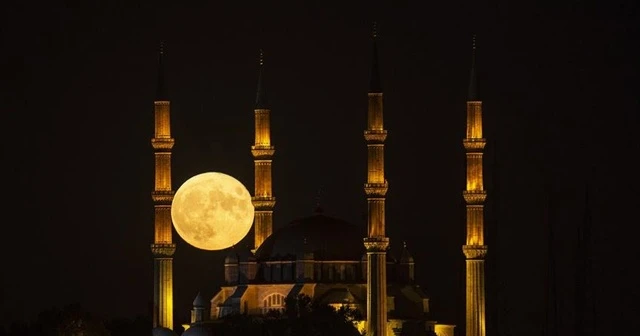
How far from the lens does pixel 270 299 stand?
10600cm

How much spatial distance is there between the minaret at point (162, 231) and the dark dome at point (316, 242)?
550cm

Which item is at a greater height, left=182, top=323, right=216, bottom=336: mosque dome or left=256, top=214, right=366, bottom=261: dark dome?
Result: left=256, top=214, right=366, bottom=261: dark dome

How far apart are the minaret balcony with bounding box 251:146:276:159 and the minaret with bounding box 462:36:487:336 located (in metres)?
6.67

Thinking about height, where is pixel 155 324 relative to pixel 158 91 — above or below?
below

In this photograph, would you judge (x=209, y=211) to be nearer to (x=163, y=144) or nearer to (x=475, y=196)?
(x=163, y=144)

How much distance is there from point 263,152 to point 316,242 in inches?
147

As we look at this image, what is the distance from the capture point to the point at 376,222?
326ft

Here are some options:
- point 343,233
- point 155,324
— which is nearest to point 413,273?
point 343,233

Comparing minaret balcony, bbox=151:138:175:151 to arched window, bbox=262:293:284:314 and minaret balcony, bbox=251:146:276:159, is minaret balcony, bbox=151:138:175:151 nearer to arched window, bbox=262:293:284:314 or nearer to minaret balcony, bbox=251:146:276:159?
minaret balcony, bbox=251:146:276:159

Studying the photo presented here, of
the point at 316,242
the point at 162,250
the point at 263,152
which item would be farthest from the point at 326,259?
the point at 162,250

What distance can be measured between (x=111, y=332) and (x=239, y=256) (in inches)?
194

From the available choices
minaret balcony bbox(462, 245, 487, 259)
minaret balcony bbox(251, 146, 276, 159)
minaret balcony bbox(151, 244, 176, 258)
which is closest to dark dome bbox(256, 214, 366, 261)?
minaret balcony bbox(251, 146, 276, 159)

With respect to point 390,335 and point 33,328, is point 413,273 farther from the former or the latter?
point 33,328

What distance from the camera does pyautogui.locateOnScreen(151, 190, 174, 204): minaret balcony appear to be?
10088cm
